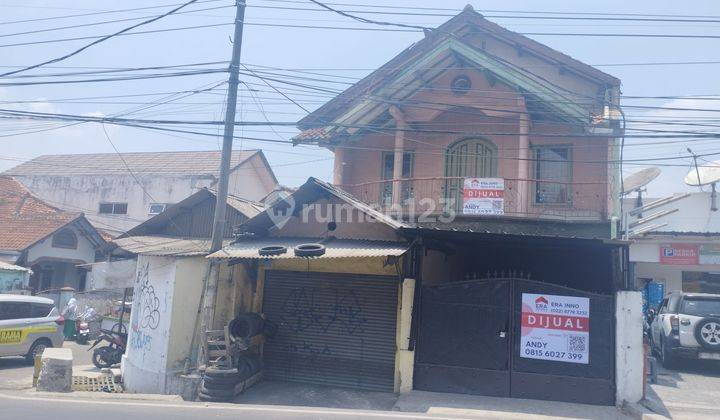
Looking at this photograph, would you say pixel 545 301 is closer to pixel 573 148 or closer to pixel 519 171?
pixel 519 171

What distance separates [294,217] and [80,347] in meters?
10.7

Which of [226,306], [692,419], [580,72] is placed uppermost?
[580,72]

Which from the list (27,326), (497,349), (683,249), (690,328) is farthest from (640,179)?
(27,326)

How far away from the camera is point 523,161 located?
1572cm

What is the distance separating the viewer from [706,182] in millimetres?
19188

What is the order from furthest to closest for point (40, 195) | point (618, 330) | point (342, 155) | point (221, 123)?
1. point (40, 195)
2. point (342, 155)
3. point (221, 123)
4. point (618, 330)

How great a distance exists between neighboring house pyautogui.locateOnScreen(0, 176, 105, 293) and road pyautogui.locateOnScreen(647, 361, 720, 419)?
2231 centimetres

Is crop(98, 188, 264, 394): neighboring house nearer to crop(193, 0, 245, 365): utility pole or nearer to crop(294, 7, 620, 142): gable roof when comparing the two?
crop(193, 0, 245, 365): utility pole

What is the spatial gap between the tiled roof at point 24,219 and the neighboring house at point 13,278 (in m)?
1.88

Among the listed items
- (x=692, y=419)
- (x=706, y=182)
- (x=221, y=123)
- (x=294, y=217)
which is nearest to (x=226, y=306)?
(x=294, y=217)

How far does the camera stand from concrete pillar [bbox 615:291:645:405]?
32.4 feet

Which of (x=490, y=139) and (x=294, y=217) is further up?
(x=490, y=139)

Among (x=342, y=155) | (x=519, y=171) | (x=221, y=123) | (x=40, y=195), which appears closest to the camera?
(x=221, y=123)

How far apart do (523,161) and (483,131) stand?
1.62 m
